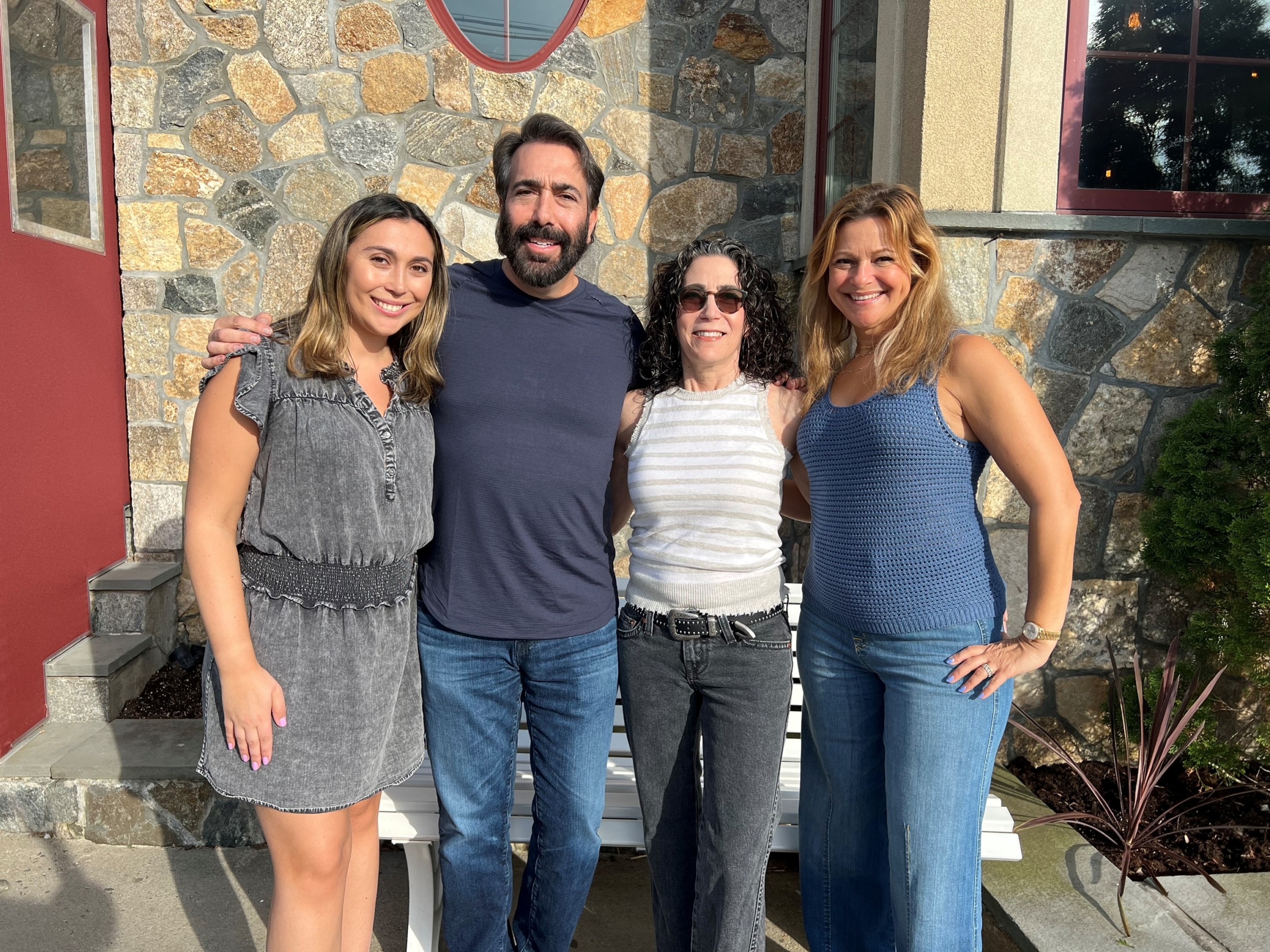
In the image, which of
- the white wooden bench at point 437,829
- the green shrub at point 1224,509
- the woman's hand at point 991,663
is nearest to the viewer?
the woman's hand at point 991,663

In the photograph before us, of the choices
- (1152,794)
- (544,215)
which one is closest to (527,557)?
(544,215)

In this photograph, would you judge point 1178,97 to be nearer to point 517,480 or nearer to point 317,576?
point 517,480

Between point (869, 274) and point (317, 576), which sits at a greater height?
point (869, 274)

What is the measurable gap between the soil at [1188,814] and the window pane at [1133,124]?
193cm

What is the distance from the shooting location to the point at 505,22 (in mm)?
3936

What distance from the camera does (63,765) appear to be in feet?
9.73

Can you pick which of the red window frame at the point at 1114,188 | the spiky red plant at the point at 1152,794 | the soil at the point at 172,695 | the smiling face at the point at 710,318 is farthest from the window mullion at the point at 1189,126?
the soil at the point at 172,695

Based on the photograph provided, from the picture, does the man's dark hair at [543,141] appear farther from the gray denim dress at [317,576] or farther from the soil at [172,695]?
the soil at [172,695]

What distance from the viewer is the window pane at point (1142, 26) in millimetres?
2879

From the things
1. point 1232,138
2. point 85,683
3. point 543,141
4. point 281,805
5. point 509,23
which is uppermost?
point 509,23

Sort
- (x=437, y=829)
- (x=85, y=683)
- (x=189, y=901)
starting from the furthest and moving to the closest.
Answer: (x=85, y=683) < (x=189, y=901) < (x=437, y=829)

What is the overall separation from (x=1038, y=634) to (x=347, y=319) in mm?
1486

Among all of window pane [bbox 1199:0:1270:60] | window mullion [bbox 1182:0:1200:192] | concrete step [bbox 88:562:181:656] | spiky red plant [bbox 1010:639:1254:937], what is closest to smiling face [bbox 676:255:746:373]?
spiky red plant [bbox 1010:639:1254:937]

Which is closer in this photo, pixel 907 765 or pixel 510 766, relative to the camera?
pixel 907 765
